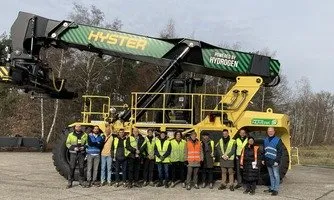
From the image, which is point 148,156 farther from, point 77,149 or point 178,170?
point 77,149

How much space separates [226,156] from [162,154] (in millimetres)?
1731

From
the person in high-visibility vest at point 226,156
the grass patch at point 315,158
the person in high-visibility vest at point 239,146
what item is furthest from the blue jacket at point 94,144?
the grass patch at point 315,158

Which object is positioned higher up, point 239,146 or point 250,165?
point 239,146

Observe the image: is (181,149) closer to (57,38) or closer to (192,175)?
(192,175)

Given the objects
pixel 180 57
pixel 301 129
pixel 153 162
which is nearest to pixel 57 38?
pixel 180 57

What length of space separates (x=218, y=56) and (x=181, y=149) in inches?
119

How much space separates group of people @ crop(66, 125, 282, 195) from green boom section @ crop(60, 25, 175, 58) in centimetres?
243

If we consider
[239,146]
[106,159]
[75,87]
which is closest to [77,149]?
[106,159]

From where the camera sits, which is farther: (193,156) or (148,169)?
(148,169)

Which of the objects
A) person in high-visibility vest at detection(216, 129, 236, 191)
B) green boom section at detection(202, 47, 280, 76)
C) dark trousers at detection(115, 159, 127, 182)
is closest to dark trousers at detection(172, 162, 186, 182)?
person in high-visibility vest at detection(216, 129, 236, 191)

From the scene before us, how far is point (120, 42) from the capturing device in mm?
12977

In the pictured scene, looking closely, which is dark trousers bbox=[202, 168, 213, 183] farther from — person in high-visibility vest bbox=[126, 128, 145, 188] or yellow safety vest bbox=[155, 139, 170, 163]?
person in high-visibility vest bbox=[126, 128, 145, 188]

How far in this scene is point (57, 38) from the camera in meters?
13.0

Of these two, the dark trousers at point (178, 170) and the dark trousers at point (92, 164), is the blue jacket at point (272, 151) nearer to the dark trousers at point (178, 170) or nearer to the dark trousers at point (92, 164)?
the dark trousers at point (178, 170)
